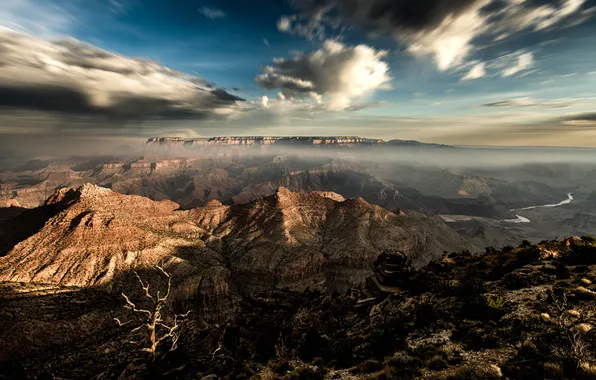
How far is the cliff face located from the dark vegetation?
53128mm

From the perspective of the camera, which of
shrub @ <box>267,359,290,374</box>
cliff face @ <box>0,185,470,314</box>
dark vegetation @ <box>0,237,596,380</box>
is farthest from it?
cliff face @ <box>0,185,470,314</box>

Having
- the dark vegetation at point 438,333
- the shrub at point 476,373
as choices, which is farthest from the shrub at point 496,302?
the shrub at point 476,373

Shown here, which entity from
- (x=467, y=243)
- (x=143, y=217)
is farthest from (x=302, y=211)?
(x=467, y=243)

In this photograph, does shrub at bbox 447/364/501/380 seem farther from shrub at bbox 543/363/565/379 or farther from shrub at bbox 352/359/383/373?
shrub at bbox 352/359/383/373

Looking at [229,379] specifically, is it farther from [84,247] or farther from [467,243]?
[467,243]

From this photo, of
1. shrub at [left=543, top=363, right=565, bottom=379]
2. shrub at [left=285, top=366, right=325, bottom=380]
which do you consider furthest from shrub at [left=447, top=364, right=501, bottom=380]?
shrub at [left=285, top=366, right=325, bottom=380]

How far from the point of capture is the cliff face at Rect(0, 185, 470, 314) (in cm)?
9500

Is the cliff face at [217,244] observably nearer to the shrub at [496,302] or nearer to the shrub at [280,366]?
the shrub at [280,366]

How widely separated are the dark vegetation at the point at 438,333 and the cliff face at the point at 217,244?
5313 centimetres

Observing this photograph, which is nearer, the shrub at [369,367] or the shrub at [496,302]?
the shrub at [369,367]

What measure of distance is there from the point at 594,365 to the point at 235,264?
412 feet

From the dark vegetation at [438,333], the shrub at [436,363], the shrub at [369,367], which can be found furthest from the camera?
the shrub at [369,367]

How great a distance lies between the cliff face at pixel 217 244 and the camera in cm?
9500

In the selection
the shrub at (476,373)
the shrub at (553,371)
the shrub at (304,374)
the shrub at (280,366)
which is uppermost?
the shrub at (553,371)
